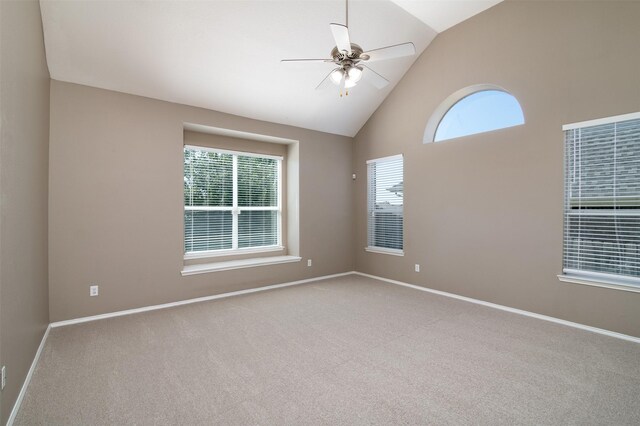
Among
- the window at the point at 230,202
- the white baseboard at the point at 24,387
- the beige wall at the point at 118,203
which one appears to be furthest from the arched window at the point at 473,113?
the white baseboard at the point at 24,387

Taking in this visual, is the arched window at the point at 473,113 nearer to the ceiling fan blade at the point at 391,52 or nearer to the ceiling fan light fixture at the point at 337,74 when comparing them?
the ceiling fan blade at the point at 391,52

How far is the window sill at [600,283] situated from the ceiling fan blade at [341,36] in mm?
3237

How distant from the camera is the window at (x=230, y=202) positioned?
4.43 metres

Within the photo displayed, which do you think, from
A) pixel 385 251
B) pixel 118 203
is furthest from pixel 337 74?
pixel 385 251

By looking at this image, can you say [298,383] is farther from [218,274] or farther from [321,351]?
[218,274]

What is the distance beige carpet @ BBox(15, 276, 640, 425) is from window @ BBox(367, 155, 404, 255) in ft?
5.82

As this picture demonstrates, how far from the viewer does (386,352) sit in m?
2.57

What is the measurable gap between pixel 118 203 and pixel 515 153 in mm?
4819

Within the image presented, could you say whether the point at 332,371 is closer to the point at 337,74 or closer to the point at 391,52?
the point at 337,74

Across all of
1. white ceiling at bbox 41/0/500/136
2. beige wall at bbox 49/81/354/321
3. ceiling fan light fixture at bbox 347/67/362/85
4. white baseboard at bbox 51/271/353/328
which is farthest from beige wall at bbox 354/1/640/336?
beige wall at bbox 49/81/354/321

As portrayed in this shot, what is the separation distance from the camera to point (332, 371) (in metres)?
2.26

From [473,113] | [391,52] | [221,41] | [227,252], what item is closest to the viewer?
[391,52]

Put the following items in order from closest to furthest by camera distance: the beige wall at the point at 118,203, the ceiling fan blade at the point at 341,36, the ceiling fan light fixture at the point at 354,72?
the ceiling fan blade at the point at 341,36 < the ceiling fan light fixture at the point at 354,72 < the beige wall at the point at 118,203

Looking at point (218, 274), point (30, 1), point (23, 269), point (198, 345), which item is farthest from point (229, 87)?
point (198, 345)
